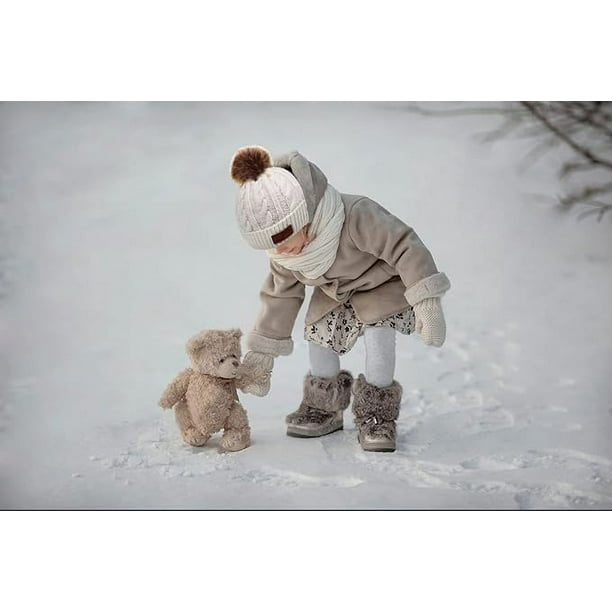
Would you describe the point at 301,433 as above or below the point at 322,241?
below

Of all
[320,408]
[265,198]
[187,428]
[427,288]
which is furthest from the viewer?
[320,408]

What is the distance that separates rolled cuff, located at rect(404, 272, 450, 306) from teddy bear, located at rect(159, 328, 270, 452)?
0.37 m

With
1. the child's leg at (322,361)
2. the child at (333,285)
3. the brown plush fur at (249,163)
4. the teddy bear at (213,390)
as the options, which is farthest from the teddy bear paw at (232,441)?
the brown plush fur at (249,163)

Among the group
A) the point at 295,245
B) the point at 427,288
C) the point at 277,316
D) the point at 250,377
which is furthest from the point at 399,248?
the point at 250,377

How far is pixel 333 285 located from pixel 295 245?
164 mm

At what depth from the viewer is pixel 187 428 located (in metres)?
1.87

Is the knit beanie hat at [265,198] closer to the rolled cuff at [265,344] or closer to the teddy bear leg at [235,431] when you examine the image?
the rolled cuff at [265,344]

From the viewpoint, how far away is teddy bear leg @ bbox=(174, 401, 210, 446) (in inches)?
73.0

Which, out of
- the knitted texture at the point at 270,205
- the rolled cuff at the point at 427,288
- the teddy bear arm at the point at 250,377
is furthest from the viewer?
the teddy bear arm at the point at 250,377

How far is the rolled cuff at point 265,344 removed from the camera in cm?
190

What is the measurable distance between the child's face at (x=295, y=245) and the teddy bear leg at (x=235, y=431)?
351 millimetres

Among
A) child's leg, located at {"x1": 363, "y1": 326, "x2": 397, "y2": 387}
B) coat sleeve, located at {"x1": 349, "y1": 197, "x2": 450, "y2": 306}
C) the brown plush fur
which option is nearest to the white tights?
child's leg, located at {"x1": 363, "y1": 326, "x2": 397, "y2": 387}

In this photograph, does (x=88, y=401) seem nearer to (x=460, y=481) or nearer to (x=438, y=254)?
(x=460, y=481)

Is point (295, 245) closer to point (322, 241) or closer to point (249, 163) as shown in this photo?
point (322, 241)
